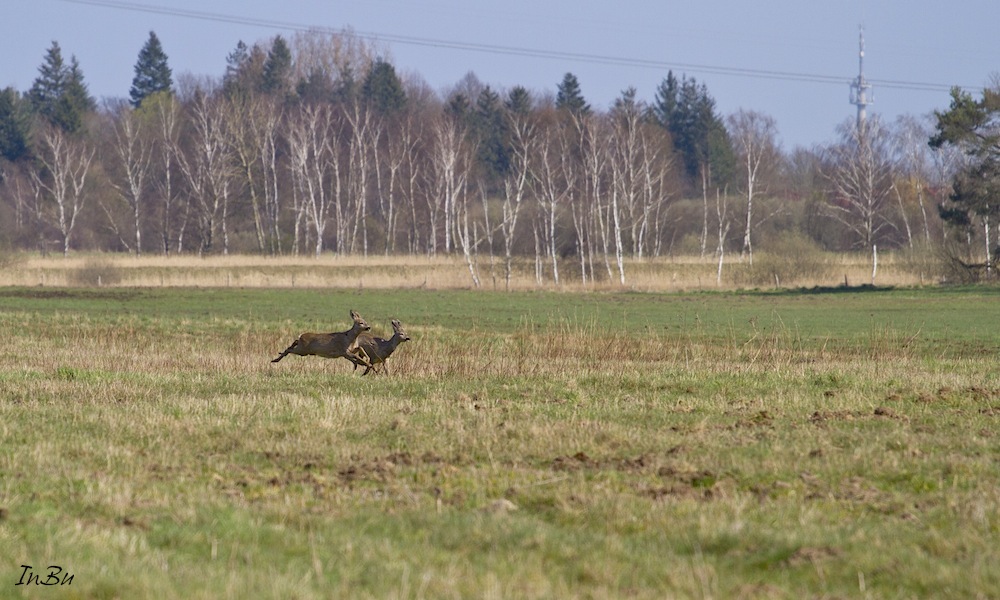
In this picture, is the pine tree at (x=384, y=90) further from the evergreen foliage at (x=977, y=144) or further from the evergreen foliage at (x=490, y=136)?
the evergreen foliage at (x=977, y=144)

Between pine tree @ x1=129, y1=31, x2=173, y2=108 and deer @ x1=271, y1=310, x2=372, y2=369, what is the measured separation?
94.7 meters

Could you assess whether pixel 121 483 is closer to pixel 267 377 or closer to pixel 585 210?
pixel 267 377

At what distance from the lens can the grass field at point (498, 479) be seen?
245 inches

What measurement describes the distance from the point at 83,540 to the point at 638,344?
685 inches

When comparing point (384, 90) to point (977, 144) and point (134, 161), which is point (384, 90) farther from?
point (977, 144)

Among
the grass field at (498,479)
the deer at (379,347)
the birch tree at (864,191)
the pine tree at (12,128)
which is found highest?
the pine tree at (12,128)

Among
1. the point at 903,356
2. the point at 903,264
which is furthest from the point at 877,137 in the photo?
the point at 903,356

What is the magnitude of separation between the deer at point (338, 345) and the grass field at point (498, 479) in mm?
396

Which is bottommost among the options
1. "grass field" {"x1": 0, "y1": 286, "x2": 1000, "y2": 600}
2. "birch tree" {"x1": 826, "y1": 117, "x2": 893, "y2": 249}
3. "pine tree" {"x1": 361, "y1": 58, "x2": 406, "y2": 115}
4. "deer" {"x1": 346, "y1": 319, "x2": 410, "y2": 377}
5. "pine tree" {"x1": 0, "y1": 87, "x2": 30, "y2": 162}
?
"grass field" {"x1": 0, "y1": 286, "x2": 1000, "y2": 600}

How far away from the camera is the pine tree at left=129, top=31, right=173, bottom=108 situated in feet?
348

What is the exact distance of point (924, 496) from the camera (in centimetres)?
814

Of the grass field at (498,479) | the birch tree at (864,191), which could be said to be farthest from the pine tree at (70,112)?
the grass field at (498,479)

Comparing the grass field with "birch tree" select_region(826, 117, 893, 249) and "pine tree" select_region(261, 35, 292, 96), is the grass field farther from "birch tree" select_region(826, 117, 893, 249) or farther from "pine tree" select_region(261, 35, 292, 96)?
"pine tree" select_region(261, 35, 292, 96)

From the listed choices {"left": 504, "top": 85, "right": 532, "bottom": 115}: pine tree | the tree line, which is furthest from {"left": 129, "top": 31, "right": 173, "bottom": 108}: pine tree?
{"left": 504, "top": 85, "right": 532, "bottom": 115}: pine tree
